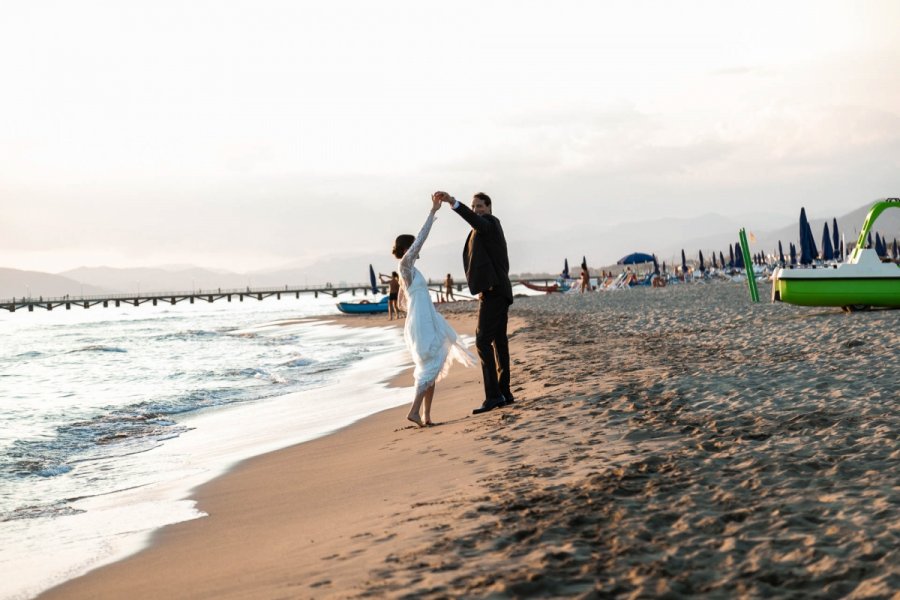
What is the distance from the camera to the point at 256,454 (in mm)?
7398

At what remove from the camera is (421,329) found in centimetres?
729

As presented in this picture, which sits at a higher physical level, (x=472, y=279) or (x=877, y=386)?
(x=472, y=279)

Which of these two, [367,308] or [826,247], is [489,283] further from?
[826,247]

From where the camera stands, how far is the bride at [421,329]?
725 centimetres

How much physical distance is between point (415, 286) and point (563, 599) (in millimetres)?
4670

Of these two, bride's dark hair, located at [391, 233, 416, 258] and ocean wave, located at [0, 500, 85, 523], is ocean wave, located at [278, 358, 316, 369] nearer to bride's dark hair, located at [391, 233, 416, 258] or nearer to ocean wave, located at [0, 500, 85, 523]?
bride's dark hair, located at [391, 233, 416, 258]

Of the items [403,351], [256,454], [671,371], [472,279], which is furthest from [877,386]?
[403,351]

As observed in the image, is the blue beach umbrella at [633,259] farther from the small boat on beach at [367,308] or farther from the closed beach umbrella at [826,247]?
the small boat on beach at [367,308]

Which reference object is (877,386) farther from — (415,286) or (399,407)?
(399,407)

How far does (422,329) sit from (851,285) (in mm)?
11260

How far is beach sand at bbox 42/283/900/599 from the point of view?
3109mm

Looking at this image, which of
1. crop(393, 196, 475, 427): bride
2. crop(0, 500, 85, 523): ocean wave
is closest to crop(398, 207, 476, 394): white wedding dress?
crop(393, 196, 475, 427): bride

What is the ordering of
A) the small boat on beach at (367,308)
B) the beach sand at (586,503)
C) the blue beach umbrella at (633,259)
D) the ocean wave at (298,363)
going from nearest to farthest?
the beach sand at (586,503), the ocean wave at (298,363), the small boat on beach at (367,308), the blue beach umbrella at (633,259)

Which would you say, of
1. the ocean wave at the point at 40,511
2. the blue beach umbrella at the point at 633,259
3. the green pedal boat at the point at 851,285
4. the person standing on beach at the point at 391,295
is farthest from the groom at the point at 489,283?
the blue beach umbrella at the point at 633,259
